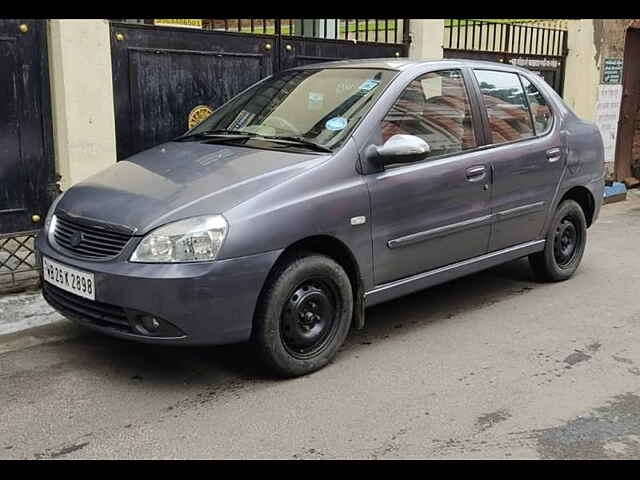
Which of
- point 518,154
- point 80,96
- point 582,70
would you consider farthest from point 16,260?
point 582,70

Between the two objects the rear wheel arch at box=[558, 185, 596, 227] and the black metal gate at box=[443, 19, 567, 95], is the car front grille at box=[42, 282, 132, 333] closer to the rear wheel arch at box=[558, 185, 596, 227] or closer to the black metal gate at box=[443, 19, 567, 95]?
the rear wheel arch at box=[558, 185, 596, 227]

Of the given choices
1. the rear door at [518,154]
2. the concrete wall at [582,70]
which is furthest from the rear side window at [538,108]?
the concrete wall at [582,70]

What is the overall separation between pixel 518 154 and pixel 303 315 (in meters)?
2.18

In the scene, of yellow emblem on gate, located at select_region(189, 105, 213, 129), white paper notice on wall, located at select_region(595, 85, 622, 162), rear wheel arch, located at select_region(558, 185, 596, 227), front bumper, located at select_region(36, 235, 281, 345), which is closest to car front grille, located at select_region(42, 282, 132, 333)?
front bumper, located at select_region(36, 235, 281, 345)

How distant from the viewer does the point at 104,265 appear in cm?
363

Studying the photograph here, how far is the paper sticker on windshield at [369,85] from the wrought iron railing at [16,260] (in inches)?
103

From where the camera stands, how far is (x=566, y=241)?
5969 mm

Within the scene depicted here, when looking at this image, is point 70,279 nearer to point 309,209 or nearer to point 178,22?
point 309,209

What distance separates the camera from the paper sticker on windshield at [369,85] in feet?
14.9

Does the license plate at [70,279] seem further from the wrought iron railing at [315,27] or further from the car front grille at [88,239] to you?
the wrought iron railing at [315,27]

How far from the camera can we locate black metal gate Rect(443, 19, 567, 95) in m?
10.2

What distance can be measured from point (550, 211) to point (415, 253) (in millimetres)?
1629

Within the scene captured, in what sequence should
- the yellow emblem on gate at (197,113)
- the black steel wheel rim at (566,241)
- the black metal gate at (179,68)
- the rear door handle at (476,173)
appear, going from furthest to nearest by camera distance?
the yellow emblem on gate at (197,113) → the black metal gate at (179,68) → the black steel wheel rim at (566,241) → the rear door handle at (476,173)
